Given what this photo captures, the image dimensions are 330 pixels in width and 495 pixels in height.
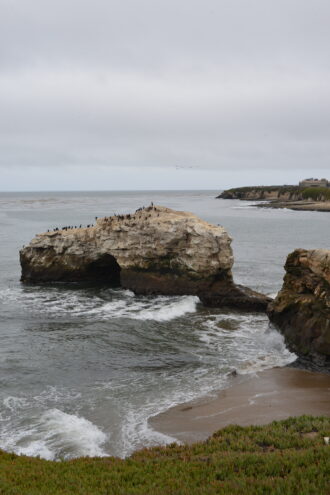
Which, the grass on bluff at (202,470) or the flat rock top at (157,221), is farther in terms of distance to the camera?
the flat rock top at (157,221)

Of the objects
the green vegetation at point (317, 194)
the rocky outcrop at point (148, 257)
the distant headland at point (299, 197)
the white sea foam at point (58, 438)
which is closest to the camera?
the white sea foam at point (58, 438)

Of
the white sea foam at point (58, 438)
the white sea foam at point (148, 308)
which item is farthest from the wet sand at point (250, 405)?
the white sea foam at point (148, 308)

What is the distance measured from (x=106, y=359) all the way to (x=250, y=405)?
7.51 metres

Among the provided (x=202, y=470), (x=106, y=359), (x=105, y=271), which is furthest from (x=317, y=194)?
(x=202, y=470)

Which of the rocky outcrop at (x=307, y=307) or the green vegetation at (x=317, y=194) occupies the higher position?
the green vegetation at (x=317, y=194)

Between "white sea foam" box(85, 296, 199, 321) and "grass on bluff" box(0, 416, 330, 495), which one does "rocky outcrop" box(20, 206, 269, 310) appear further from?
"grass on bluff" box(0, 416, 330, 495)

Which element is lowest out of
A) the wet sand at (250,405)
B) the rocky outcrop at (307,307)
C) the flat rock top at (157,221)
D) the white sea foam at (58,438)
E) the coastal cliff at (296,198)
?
the white sea foam at (58,438)

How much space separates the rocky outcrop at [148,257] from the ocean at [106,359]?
3.86ft

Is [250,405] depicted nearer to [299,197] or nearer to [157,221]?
[157,221]

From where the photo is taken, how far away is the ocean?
14398 millimetres

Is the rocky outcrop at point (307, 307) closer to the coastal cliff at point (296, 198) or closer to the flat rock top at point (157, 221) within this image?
the flat rock top at point (157, 221)

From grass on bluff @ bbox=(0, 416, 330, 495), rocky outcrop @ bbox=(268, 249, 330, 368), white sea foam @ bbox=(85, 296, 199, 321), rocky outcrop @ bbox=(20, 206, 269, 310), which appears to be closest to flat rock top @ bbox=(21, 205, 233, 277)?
rocky outcrop @ bbox=(20, 206, 269, 310)

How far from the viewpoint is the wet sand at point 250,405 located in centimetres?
1462

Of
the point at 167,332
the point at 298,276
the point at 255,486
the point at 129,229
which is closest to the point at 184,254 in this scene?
the point at 129,229
